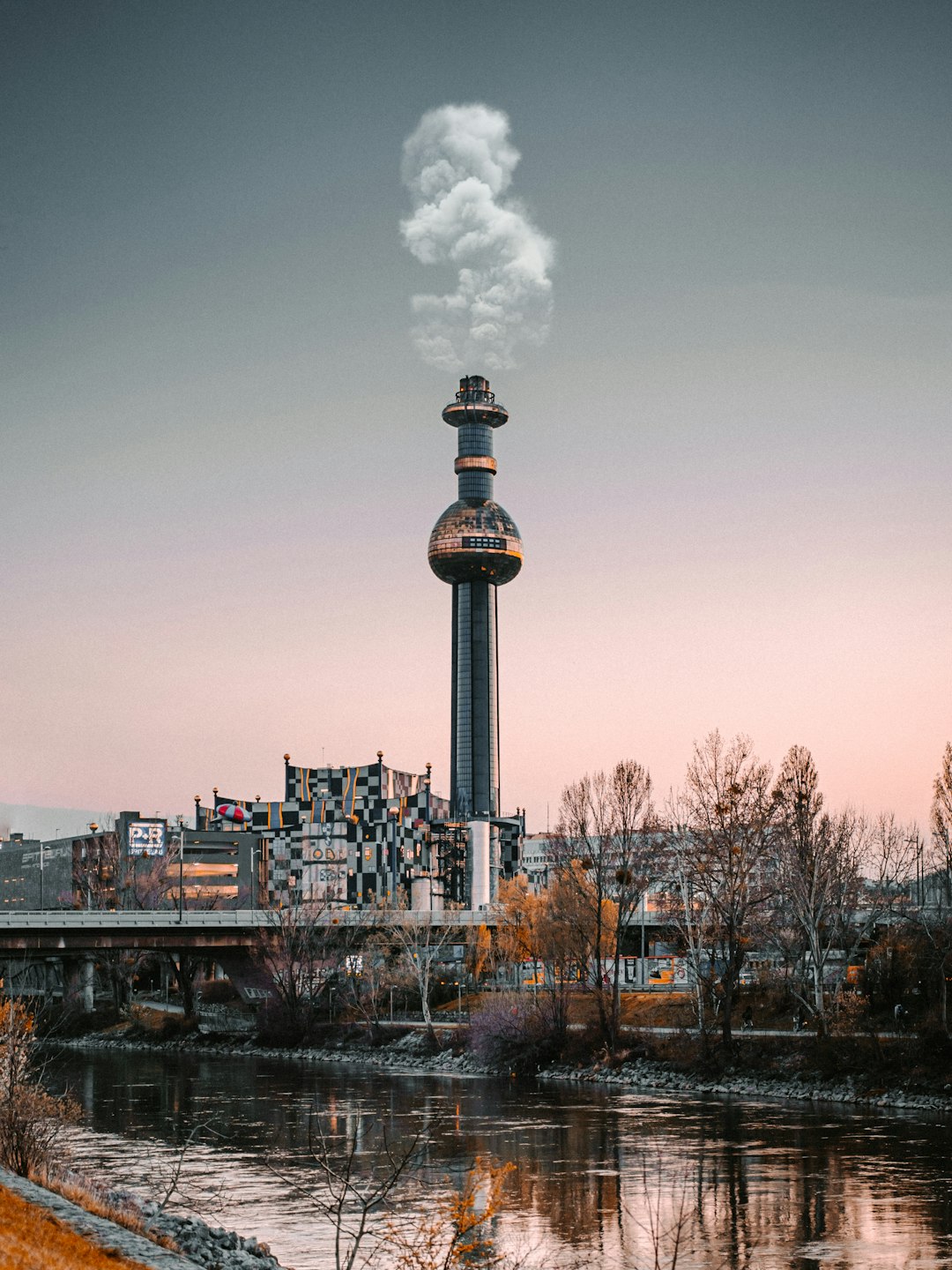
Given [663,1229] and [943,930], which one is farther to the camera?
[943,930]

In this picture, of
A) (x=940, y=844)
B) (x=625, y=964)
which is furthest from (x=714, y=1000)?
(x=625, y=964)

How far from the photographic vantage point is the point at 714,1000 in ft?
240

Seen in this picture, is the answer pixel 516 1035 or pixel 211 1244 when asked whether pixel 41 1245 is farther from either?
→ pixel 516 1035

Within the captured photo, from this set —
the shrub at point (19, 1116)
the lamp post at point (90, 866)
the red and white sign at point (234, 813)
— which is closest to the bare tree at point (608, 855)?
the shrub at point (19, 1116)

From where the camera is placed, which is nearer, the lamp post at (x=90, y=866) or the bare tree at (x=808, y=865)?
the bare tree at (x=808, y=865)

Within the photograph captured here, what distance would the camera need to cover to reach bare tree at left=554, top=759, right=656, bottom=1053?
7812 centimetres

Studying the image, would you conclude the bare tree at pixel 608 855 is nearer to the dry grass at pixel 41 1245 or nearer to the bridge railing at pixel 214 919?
the bridge railing at pixel 214 919

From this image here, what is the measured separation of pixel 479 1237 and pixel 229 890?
135 metres

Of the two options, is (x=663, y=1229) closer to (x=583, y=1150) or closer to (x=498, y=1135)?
(x=583, y=1150)

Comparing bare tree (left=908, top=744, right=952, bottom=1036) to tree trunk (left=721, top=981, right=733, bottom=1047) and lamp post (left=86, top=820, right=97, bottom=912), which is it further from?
lamp post (left=86, top=820, right=97, bottom=912)

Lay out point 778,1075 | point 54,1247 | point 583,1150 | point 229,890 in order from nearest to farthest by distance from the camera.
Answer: point 54,1247, point 583,1150, point 778,1075, point 229,890

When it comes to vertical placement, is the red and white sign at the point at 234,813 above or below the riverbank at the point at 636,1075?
above

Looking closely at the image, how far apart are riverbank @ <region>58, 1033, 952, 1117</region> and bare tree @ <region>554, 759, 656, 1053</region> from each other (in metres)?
7.00

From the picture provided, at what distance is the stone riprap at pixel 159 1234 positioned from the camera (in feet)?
84.5
